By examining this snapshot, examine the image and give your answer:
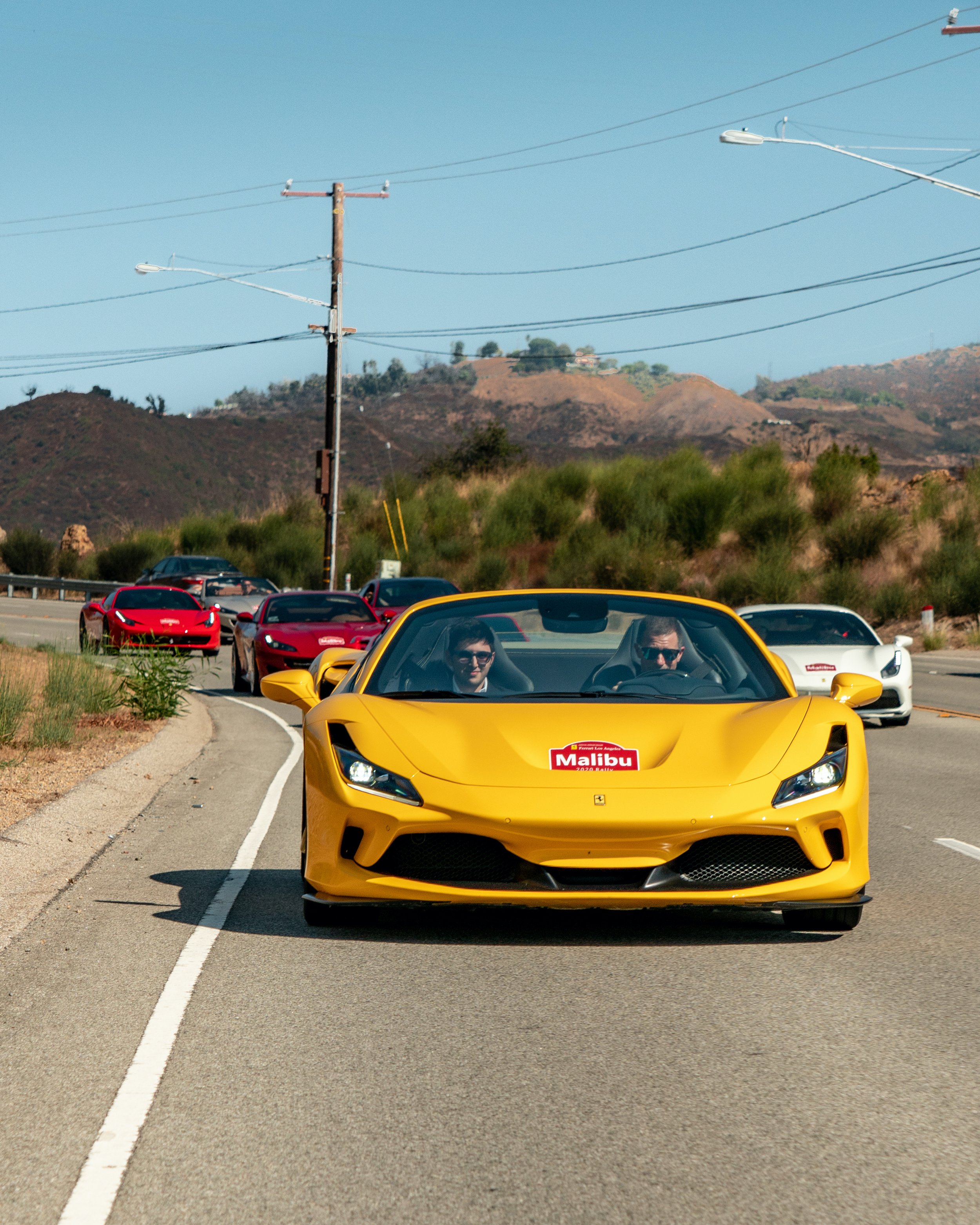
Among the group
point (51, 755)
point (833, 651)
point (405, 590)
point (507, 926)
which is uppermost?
point (405, 590)

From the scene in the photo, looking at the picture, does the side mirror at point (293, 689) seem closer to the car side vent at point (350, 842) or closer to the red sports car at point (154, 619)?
→ the car side vent at point (350, 842)

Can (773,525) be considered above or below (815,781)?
above

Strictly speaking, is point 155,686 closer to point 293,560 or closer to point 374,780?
point 374,780

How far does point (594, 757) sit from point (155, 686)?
34.4 feet

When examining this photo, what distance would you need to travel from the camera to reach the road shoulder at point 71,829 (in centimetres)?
741

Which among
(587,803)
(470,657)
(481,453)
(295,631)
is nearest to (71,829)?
(470,657)

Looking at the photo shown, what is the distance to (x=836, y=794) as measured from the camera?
6.08 meters

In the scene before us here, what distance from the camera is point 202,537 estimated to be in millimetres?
58125

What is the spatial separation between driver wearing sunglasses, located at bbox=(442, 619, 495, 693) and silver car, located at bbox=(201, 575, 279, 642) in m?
21.2

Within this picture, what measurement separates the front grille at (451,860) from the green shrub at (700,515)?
40289mm

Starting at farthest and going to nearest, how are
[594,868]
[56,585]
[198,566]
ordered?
[56,585] < [198,566] < [594,868]

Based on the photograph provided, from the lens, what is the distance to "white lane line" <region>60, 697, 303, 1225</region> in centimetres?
374

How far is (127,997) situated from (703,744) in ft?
7.64

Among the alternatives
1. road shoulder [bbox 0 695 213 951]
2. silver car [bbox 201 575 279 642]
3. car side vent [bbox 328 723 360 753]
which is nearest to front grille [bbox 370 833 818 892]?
car side vent [bbox 328 723 360 753]
